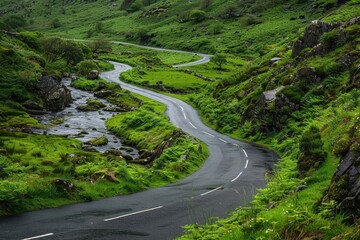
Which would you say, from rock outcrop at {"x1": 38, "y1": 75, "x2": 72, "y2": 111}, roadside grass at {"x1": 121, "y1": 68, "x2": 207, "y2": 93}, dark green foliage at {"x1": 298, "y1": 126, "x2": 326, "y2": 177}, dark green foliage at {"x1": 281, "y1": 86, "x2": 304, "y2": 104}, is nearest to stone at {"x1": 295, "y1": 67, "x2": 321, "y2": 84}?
dark green foliage at {"x1": 281, "y1": 86, "x2": 304, "y2": 104}

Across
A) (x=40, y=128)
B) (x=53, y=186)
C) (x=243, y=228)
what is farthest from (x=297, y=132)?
(x=40, y=128)

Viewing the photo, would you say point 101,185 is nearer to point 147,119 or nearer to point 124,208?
point 124,208

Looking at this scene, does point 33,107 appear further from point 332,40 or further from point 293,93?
point 332,40

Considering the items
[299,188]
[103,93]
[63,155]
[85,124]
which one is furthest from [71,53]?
[299,188]

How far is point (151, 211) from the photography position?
66.6 ft

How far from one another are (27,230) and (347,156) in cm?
1330

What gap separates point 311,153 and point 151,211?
937cm

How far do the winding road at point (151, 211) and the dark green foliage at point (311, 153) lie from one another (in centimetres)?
347

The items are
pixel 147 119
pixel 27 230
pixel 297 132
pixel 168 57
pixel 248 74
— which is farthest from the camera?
pixel 168 57

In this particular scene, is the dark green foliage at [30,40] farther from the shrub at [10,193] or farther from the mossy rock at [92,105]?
the shrub at [10,193]

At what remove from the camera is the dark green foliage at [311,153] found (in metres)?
20.4

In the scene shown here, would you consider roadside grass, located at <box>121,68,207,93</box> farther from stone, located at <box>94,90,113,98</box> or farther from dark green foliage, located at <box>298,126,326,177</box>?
dark green foliage, located at <box>298,126,326,177</box>

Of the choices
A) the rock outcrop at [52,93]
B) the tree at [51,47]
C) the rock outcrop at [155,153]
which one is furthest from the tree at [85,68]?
the rock outcrop at [155,153]

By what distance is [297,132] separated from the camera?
42.0m
